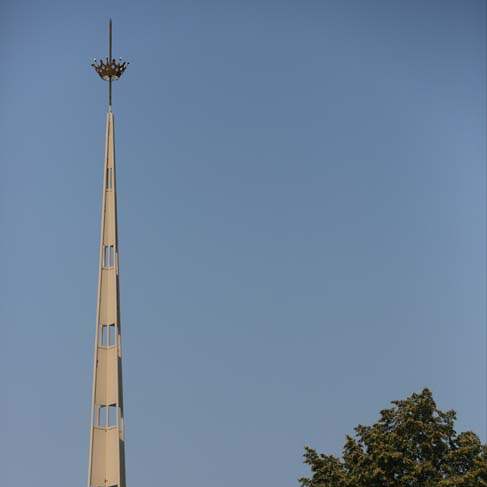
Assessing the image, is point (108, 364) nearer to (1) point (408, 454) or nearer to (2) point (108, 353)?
(2) point (108, 353)

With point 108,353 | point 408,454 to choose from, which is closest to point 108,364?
point 108,353

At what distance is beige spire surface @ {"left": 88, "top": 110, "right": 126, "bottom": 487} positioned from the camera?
43.2m

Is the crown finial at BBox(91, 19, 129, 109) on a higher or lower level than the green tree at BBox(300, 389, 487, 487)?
higher

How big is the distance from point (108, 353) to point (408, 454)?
1414 cm

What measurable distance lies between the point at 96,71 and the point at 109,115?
7.71 feet

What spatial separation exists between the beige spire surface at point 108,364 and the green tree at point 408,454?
28.5 feet

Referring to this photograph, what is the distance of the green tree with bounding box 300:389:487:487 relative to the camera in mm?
41094

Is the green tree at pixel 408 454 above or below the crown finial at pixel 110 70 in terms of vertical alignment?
below

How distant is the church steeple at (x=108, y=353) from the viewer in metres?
43.2

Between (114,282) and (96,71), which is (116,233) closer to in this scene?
(114,282)

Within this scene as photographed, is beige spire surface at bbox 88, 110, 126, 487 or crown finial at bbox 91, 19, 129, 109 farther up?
crown finial at bbox 91, 19, 129, 109

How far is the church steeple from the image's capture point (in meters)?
43.2

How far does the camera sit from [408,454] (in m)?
41.9

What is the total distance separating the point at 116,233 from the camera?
47344 mm
